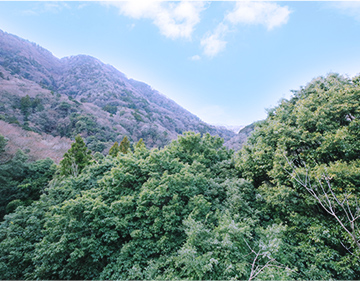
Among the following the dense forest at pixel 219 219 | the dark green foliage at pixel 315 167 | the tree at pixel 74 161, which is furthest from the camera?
the tree at pixel 74 161

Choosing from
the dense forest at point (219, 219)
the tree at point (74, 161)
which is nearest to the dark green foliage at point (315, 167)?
the dense forest at point (219, 219)

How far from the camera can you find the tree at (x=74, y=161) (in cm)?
1229

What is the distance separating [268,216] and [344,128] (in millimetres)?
4804

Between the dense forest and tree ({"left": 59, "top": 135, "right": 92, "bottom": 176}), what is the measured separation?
9.42 feet

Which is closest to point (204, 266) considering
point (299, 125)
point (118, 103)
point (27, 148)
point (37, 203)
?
point (299, 125)

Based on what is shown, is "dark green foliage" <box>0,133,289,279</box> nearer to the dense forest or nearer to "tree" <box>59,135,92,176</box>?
the dense forest

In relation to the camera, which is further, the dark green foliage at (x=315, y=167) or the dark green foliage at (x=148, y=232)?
the dark green foliage at (x=315, y=167)

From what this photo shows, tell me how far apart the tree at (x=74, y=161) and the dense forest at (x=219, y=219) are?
2.87 metres

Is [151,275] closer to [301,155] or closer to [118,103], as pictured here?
[301,155]

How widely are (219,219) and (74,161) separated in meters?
11.2

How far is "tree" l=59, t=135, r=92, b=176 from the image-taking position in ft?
40.3

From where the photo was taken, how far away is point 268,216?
7.91m

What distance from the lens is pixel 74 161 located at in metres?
12.7

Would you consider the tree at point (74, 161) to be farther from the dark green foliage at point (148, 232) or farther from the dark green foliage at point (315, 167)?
the dark green foliage at point (315, 167)
